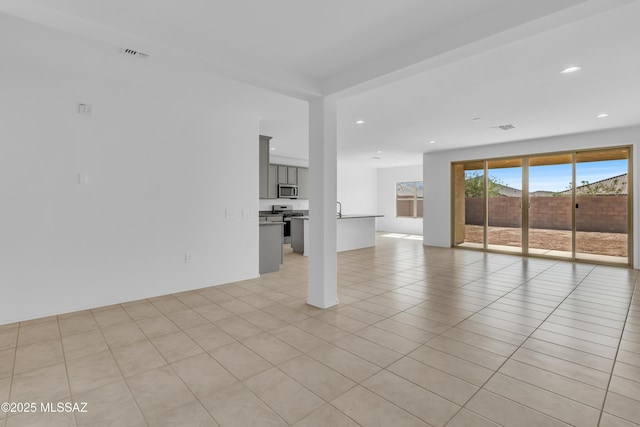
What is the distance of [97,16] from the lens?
210cm

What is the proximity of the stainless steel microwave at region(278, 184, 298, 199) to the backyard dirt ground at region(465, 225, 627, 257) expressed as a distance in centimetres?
492

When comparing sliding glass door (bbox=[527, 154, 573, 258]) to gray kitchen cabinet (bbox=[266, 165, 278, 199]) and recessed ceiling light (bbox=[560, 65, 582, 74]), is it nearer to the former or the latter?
recessed ceiling light (bbox=[560, 65, 582, 74])

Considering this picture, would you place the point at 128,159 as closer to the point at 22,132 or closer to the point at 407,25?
the point at 22,132

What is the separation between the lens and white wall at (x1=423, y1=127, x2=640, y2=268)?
565 cm

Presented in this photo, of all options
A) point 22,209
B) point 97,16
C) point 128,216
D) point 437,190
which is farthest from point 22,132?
point 437,190

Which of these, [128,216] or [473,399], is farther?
[128,216]

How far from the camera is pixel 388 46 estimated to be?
2.74m

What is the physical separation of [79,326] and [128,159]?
75.0 inches

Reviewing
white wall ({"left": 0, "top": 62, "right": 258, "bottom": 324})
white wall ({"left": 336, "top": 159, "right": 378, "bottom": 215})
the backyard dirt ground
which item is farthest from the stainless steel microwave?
the backyard dirt ground

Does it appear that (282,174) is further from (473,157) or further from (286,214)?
(473,157)

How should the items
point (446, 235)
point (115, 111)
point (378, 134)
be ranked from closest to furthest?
1. point (115, 111)
2. point (378, 134)
3. point (446, 235)

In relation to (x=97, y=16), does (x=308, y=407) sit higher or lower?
lower

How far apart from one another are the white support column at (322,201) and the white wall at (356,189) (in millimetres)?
7090

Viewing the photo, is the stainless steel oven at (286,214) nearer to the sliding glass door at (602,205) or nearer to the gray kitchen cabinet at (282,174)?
the gray kitchen cabinet at (282,174)
